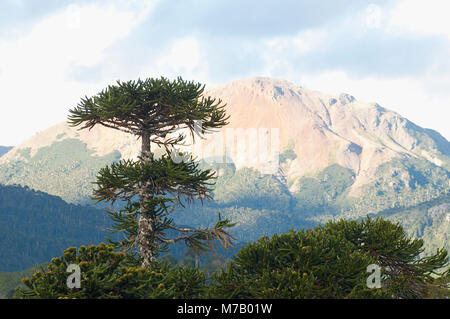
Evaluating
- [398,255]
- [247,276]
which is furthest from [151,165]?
[398,255]

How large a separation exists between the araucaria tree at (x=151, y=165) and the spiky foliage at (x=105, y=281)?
13.6 feet

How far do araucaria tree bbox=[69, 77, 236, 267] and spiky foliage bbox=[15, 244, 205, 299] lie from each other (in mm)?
A: 4159

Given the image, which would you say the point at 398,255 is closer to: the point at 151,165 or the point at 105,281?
the point at 151,165

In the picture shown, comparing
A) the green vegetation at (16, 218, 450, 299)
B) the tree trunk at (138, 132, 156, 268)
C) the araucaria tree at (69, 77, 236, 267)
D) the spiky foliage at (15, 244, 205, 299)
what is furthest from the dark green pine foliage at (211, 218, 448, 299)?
the tree trunk at (138, 132, 156, 268)

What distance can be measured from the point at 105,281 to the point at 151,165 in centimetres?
671

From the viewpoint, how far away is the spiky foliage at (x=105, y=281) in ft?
43.2

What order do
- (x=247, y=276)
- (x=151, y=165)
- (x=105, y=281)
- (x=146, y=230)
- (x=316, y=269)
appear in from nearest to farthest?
(x=105, y=281)
(x=316, y=269)
(x=247, y=276)
(x=151, y=165)
(x=146, y=230)

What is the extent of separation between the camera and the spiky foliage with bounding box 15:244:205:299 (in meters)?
13.2

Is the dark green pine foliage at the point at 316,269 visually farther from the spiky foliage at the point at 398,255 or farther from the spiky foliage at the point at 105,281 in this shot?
the spiky foliage at the point at 105,281

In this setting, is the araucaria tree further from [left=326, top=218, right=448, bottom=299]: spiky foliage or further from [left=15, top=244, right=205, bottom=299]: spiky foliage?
[left=326, top=218, right=448, bottom=299]: spiky foliage

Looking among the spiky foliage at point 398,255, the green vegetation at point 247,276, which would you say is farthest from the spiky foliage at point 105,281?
the spiky foliage at point 398,255

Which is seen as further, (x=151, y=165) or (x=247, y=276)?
(x=151, y=165)

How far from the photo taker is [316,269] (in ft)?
50.6
